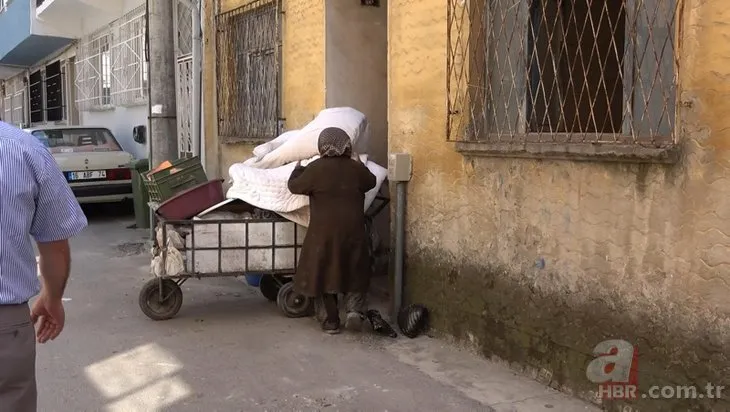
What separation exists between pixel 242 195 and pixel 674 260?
134 inches

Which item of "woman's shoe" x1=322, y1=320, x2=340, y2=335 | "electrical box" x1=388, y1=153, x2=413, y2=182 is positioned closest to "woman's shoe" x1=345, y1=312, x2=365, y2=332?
"woman's shoe" x1=322, y1=320, x2=340, y2=335

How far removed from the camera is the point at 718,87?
10.4 feet

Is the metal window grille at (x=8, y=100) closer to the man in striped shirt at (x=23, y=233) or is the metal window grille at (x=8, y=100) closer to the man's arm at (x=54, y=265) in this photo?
the man's arm at (x=54, y=265)

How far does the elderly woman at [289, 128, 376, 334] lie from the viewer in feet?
17.3

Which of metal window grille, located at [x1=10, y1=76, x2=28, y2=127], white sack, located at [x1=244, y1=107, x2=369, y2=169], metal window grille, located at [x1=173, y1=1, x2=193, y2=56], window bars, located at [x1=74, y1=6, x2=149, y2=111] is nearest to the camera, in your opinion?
Result: white sack, located at [x1=244, y1=107, x2=369, y2=169]

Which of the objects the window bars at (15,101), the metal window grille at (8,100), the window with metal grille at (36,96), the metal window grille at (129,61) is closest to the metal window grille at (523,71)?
the metal window grille at (129,61)

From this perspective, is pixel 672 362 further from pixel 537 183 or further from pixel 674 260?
pixel 537 183

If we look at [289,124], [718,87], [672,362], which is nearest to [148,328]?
[289,124]

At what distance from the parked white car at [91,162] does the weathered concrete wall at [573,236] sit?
24.8 feet

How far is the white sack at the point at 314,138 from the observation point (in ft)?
19.2

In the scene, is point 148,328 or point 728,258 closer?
point 728,258

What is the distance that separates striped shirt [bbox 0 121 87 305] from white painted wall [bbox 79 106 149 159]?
10799 millimetres

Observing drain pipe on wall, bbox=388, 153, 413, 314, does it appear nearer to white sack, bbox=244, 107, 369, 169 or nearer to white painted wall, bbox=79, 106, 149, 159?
white sack, bbox=244, 107, 369, 169

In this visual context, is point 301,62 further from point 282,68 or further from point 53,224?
point 53,224
